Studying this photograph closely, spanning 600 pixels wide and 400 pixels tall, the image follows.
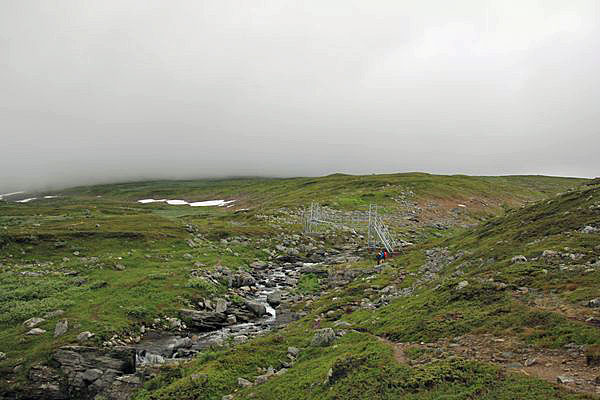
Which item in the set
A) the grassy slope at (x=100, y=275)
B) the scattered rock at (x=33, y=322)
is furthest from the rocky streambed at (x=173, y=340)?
the scattered rock at (x=33, y=322)

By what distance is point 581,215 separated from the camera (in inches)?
911

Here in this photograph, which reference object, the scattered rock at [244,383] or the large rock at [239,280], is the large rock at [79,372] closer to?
the scattered rock at [244,383]

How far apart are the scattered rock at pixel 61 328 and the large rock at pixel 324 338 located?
50.3ft

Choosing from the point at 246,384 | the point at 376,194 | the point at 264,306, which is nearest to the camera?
the point at 246,384

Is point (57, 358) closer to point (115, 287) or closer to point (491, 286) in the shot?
point (115, 287)

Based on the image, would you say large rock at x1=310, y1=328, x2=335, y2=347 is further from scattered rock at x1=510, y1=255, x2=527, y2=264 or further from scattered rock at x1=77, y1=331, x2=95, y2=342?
scattered rock at x1=77, y1=331, x2=95, y2=342

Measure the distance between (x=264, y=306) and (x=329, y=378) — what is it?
1635 centimetres

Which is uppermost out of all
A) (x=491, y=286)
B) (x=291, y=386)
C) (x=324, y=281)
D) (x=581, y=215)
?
(x=581, y=215)

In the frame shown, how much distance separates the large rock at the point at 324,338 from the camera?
1692 cm

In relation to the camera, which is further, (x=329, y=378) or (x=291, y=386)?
(x=291, y=386)

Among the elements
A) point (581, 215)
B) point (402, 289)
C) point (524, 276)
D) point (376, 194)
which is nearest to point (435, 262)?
point (402, 289)

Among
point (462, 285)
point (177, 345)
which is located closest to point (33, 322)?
point (177, 345)

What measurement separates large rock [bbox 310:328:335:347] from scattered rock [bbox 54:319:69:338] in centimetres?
1532

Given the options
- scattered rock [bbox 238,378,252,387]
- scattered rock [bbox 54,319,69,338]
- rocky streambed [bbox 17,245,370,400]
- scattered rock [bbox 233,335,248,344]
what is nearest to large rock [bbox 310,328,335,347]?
scattered rock [bbox 238,378,252,387]
